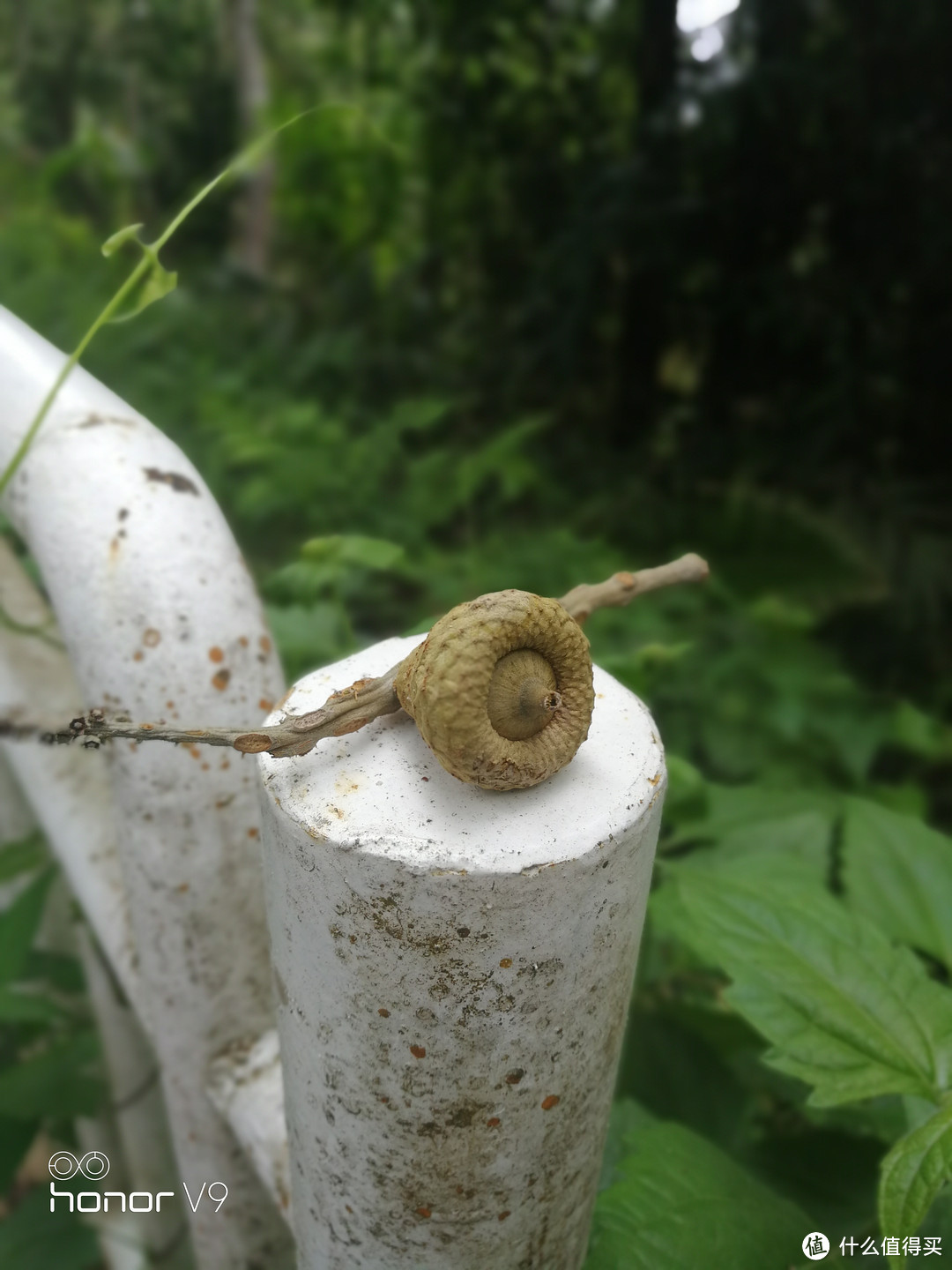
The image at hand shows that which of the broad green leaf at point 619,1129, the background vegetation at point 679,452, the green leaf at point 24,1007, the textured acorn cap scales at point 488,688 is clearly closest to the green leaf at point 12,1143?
the background vegetation at point 679,452

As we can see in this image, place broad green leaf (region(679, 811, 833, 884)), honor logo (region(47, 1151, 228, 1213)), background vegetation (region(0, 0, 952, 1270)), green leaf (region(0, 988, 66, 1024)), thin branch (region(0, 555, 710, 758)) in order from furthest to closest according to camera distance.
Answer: broad green leaf (region(679, 811, 833, 884)) → honor logo (region(47, 1151, 228, 1213)) → green leaf (region(0, 988, 66, 1024)) → background vegetation (region(0, 0, 952, 1270)) → thin branch (region(0, 555, 710, 758))

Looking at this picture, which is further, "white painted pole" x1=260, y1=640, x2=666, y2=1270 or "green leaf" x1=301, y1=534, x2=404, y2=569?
"green leaf" x1=301, y1=534, x2=404, y2=569

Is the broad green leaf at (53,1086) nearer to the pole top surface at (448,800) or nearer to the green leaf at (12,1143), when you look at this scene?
the green leaf at (12,1143)

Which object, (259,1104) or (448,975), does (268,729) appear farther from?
(259,1104)

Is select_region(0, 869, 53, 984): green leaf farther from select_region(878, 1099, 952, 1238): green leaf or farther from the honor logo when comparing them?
select_region(878, 1099, 952, 1238): green leaf

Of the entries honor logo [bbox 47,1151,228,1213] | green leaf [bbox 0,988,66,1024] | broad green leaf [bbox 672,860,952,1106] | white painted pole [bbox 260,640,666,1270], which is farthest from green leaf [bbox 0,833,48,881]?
broad green leaf [bbox 672,860,952,1106]

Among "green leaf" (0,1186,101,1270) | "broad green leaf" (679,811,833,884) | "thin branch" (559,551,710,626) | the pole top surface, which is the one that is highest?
"thin branch" (559,551,710,626)

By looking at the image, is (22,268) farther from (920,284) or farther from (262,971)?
(262,971)
